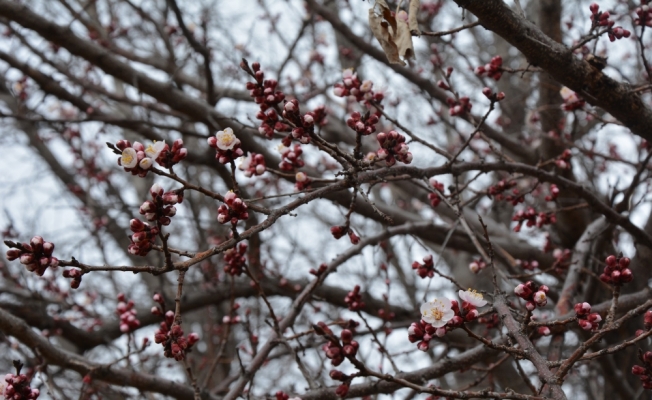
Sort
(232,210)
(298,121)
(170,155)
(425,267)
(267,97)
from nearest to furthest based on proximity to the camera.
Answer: (232,210) < (170,155) < (298,121) < (267,97) < (425,267)

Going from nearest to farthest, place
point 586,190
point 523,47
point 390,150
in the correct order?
point 390,150, point 523,47, point 586,190

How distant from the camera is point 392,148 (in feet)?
5.94

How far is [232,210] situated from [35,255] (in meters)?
0.52

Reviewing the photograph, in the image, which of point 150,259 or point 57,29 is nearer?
point 57,29

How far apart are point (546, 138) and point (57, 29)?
344cm

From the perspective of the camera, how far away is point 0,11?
314cm

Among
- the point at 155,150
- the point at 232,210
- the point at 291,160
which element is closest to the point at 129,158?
the point at 155,150

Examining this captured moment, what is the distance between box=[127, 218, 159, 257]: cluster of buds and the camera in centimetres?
139

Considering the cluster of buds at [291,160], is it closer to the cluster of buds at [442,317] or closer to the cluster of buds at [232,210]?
the cluster of buds at [232,210]

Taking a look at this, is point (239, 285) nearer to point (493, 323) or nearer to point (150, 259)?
point (150, 259)

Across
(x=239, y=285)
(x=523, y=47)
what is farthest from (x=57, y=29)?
(x=523, y=47)

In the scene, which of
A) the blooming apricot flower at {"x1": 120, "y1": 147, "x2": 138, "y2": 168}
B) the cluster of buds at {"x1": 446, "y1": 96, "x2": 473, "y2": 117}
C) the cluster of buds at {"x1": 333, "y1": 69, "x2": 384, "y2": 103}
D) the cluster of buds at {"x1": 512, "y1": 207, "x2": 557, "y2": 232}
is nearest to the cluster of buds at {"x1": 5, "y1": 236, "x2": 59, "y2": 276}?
the blooming apricot flower at {"x1": 120, "y1": 147, "x2": 138, "y2": 168}

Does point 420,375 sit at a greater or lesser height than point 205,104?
lesser

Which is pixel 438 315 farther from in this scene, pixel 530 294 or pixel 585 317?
pixel 585 317
